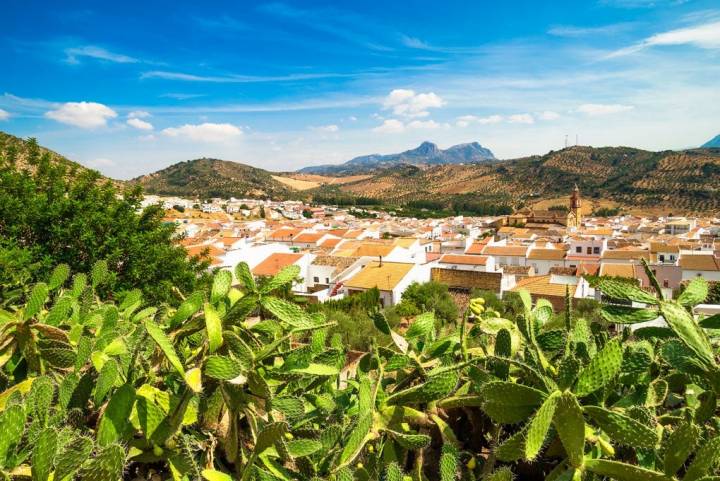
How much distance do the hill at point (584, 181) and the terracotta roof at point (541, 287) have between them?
247 feet

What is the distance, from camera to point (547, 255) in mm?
33656

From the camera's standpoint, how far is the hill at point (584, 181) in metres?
88.9

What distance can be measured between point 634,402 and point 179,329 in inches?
58.0

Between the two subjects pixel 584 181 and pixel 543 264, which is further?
pixel 584 181

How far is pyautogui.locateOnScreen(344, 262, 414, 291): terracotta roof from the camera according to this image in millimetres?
22047

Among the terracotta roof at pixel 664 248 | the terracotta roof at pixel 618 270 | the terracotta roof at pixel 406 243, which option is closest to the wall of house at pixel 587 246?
the terracotta roof at pixel 664 248

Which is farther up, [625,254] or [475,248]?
[475,248]

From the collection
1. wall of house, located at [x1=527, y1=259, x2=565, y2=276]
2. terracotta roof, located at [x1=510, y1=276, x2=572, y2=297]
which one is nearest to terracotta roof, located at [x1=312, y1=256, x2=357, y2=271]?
terracotta roof, located at [x1=510, y1=276, x2=572, y2=297]

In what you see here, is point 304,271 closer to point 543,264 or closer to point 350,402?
point 543,264

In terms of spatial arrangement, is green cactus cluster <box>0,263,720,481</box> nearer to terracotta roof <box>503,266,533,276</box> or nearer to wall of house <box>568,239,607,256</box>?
terracotta roof <box>503,266,533,276</box>

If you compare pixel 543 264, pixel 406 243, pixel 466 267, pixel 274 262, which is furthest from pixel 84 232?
pixel 543 264

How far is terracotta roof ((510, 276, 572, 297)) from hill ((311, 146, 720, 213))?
2960 inches

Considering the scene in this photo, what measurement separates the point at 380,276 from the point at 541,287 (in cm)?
805

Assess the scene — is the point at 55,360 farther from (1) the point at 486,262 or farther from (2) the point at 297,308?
(1) the point at 486,262
